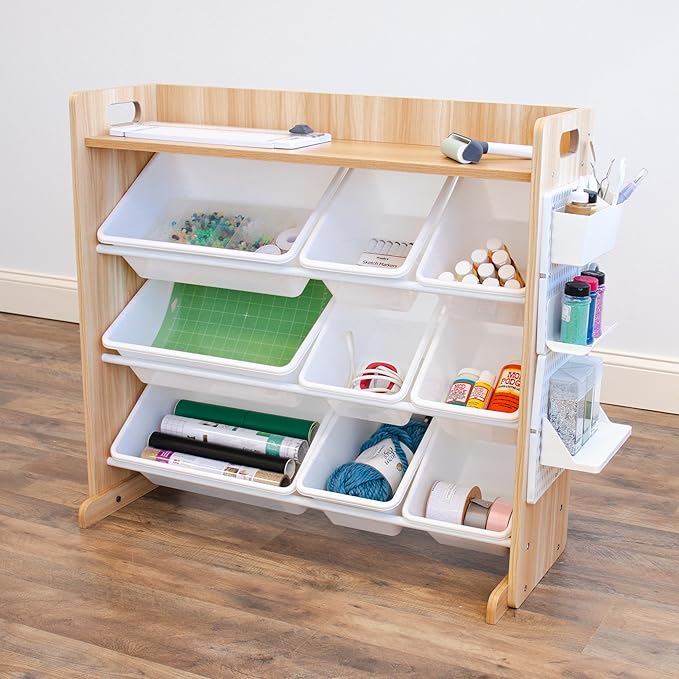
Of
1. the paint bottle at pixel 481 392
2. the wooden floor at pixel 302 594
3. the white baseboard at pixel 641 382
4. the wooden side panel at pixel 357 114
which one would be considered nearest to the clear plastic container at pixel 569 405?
the paint bottle at pixel 481 392

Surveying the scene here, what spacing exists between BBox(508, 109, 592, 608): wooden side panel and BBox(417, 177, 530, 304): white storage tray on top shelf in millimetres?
137

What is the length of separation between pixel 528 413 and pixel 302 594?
58 centimetres

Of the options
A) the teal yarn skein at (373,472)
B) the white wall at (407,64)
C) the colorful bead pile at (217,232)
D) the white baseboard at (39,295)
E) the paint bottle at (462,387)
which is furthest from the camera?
the white baseboard at (39,295)

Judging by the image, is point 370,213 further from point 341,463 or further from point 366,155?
point 341,463

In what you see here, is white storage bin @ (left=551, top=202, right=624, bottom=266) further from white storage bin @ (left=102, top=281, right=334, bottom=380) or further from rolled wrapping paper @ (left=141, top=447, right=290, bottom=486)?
rolled wrapping paper @ (left=141, top=447, right=290, bottom=486)

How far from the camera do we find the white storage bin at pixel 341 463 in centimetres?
207

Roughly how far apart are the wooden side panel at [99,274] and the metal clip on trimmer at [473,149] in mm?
741

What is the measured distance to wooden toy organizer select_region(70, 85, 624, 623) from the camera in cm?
186

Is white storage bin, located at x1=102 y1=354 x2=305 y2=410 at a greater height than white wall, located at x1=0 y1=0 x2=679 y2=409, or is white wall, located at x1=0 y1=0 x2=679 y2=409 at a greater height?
white wall, located at x1=0 y1=0 x2=679 y2=409

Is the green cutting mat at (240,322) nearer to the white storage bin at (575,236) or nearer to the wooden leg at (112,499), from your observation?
the wooden leg at (112,499)

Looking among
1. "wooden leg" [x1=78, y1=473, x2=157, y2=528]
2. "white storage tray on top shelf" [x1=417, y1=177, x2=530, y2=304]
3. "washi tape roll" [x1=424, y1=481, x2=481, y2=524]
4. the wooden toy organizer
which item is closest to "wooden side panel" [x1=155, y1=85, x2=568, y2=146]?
the wooden toy organizer

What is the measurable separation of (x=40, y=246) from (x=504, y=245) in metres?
2.40

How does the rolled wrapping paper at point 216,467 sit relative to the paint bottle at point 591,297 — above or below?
below

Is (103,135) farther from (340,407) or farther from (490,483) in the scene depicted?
(490,483)
